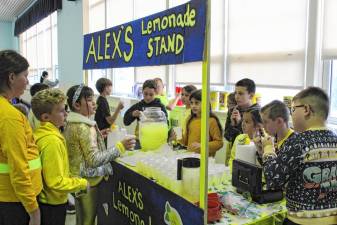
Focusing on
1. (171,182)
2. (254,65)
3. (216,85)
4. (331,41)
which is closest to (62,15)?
(216,85)

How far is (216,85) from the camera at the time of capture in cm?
390

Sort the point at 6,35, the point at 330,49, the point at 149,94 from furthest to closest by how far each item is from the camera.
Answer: the point at 6,35, the point at 149,94, the point at 330,49

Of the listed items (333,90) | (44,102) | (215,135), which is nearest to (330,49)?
(333,90)

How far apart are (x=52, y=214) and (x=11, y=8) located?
10984mm

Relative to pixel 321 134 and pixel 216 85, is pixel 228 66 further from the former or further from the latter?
pixel 321 134

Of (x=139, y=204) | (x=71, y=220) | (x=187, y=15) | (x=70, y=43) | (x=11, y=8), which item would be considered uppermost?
(x=11, y=8)

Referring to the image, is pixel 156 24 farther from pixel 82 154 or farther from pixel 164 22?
pixel 82 154

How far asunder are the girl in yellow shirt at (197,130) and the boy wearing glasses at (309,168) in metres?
0.95

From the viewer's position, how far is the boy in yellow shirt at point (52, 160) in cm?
157

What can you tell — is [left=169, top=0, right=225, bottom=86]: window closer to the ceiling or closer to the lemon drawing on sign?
the lemon drawing on sign

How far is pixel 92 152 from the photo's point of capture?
73.1 inches

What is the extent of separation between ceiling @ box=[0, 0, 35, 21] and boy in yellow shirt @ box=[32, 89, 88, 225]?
30.6 feet

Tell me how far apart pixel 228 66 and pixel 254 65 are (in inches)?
15.5

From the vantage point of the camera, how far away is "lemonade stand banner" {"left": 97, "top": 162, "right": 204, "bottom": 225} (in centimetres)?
143
